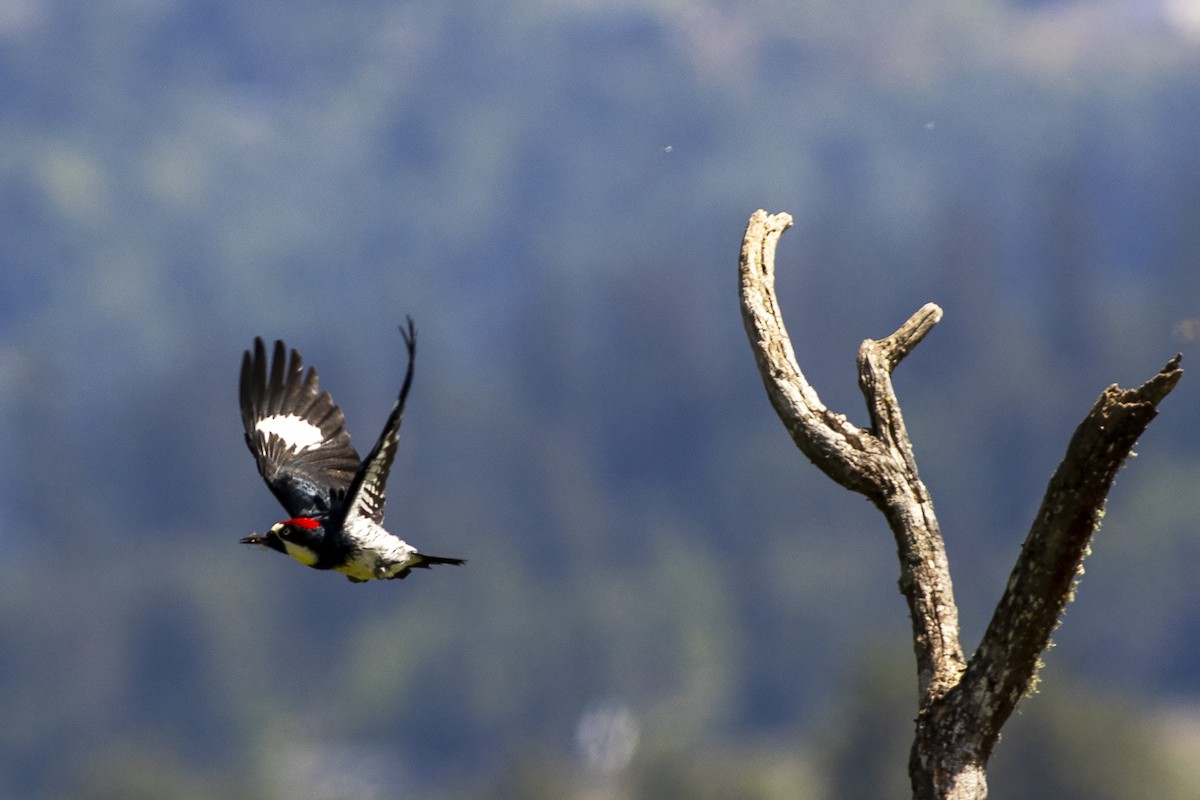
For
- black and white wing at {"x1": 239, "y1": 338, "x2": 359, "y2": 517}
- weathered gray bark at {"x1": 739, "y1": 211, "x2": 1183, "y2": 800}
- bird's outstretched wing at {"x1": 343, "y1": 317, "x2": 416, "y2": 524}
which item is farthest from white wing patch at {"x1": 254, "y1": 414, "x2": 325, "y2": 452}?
weathered gray bark at {"x1": 739, "y1": 211, "x2": 1183, "y2": 800}

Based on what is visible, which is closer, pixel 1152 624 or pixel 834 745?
pixel 834 745

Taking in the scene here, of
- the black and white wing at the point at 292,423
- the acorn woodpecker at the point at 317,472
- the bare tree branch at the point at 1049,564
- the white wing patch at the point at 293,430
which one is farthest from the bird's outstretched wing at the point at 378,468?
the bare tree branch at the point at 1049,564

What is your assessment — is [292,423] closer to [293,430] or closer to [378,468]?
[293,430]

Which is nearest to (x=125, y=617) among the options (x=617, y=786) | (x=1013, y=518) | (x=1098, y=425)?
(x=1013, y=518)

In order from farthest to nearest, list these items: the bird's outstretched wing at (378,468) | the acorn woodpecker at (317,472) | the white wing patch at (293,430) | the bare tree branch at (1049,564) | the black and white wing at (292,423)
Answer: the white wing patch at (293,430) → the black and white wing at (292,423) → the acorn woodpecker at (317,472) → the bird's outstretched wing at (378,468) → the bare tree branch at (1049,564)

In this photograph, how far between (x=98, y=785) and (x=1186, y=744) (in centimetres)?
7289

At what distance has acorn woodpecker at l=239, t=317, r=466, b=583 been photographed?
12461 millimetres

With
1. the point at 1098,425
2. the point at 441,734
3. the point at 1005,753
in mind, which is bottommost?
the point at 1098,425

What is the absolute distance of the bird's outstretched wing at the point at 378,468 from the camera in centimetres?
1035

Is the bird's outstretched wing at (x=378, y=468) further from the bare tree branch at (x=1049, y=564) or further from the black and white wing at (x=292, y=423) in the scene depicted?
the bare tree branch at (x=1049, y=564)

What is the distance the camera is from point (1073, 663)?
309 ft

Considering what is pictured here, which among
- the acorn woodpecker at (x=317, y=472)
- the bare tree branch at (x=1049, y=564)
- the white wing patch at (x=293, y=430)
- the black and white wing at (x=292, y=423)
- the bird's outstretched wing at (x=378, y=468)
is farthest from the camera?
the white wing patch at (x=293, y=430)

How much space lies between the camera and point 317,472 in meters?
14.6

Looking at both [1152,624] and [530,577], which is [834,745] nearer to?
[1152,624]
